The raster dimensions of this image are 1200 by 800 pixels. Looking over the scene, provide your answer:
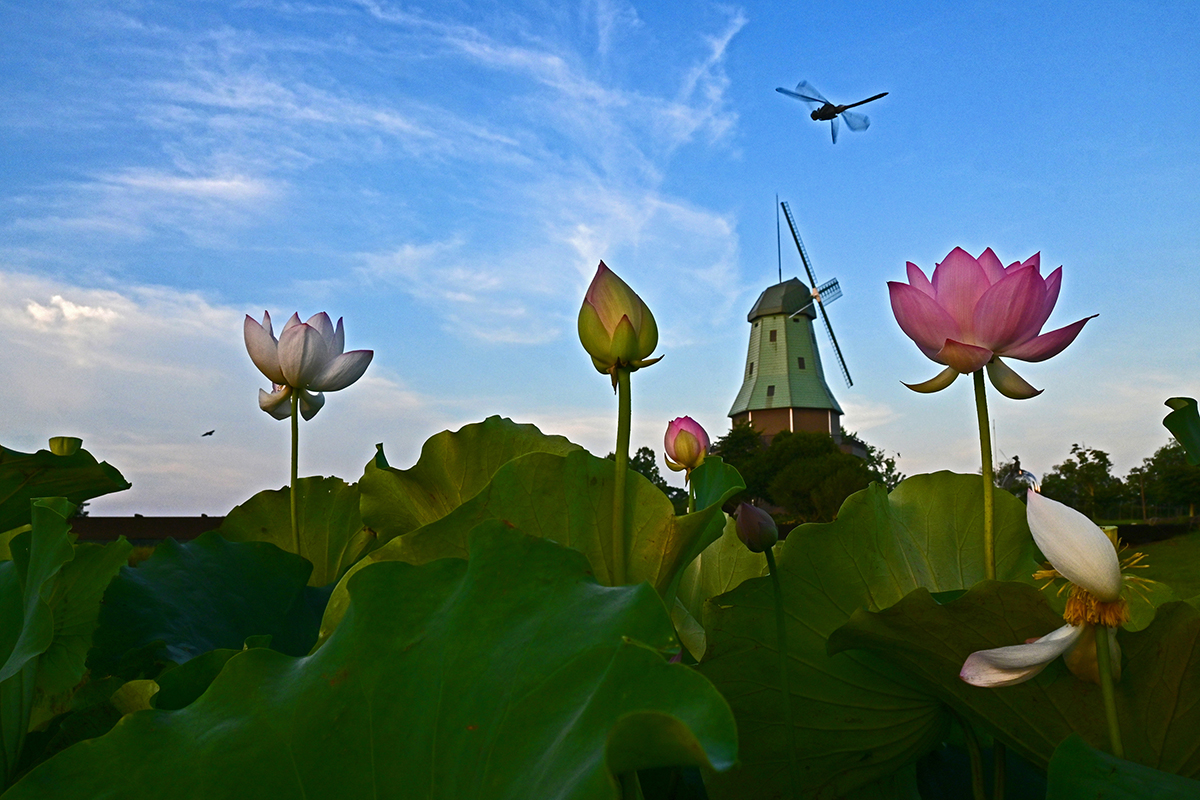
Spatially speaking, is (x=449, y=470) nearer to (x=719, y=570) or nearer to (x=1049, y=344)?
(x=719, y=570)

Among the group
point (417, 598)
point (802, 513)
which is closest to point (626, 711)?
point (417, 598)

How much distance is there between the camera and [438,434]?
0.88 metres

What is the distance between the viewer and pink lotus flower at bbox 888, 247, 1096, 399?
2.59ft

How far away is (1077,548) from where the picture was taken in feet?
1.85

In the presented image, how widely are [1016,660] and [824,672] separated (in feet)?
0.82

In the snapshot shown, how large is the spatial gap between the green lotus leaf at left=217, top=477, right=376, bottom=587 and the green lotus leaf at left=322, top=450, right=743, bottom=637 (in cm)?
75

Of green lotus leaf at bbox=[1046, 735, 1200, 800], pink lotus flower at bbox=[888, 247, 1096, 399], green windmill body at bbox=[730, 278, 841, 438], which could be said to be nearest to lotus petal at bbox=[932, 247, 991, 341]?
pink lotus flower at bbox=[888, 247, 1096, 399]

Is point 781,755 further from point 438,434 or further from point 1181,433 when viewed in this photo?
point 1181,433

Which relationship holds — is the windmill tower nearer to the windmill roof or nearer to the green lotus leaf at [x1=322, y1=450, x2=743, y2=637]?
the windmill roof

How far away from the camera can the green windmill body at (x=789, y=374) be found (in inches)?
1177

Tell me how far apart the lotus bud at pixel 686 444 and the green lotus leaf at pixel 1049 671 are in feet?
3.61

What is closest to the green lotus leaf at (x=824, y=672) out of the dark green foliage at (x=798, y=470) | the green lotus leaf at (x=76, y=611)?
the green lotus leaf at (x=76, y=611)

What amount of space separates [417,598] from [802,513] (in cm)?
2104

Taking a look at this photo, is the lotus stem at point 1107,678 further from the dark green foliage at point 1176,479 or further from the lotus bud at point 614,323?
the dark green foliage at point 1176,479
